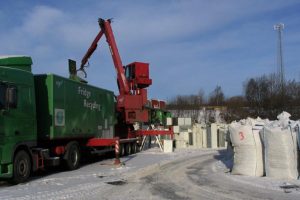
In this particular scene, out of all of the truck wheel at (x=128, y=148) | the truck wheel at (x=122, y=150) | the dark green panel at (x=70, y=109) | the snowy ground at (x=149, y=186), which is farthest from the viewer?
the truck wheel at (x=128, y=148)

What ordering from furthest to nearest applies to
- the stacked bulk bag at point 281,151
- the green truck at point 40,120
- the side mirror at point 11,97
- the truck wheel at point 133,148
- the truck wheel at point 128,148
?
the truck wheel at point 133,148, the truck wheel at point 128,148, the stacked bulk bag at point 281,151, the green truck at point 40,120, the side mirror at point 11,97

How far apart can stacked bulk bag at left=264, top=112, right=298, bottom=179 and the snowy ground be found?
36 cm

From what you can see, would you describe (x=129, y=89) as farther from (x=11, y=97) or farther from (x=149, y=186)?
(x=149, y=186)

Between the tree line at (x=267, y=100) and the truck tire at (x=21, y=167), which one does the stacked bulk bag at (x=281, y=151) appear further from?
the tree line at (x=267, y=100)

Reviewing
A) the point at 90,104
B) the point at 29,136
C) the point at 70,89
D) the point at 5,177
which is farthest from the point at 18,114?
the point at 90,104

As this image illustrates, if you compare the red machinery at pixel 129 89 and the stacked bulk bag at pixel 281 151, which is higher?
the red machinery at pixel 129 89

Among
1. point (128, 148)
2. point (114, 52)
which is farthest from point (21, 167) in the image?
point (114, 52)

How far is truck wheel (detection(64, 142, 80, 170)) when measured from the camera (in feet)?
53.3

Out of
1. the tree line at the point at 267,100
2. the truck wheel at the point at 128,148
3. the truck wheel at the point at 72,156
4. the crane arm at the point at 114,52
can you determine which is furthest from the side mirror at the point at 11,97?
the tree line at the point at 267,100

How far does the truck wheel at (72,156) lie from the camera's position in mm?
16236

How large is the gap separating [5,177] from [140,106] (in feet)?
44.5

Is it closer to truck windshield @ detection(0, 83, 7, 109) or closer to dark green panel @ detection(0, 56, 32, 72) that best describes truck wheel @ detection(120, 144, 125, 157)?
dark green panel @ detection(0, 56, 32, 72)

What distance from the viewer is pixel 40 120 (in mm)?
14891

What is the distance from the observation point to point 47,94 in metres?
15.0
